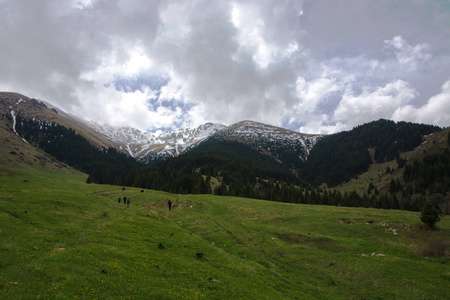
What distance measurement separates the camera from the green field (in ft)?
42.3

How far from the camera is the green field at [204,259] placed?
12906 millimetres

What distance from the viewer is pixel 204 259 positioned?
21.7m

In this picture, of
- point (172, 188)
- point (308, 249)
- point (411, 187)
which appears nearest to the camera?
point (308, 249)

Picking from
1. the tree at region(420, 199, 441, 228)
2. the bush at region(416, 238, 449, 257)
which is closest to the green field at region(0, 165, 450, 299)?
the bush at region(416, 238, 449, 257)

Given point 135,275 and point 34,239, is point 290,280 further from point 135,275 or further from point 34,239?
point 34,239

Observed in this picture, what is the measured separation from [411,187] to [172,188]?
6383 inches

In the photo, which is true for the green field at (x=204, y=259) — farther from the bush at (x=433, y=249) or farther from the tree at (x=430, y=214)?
the tree at (x=430, y=214)

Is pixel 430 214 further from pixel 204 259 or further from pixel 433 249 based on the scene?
pixel 204 259

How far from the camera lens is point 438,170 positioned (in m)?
144

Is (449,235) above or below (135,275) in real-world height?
above

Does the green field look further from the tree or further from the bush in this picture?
the tree

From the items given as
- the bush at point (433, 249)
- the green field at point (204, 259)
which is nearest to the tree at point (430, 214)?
the green field at point (204, 259)

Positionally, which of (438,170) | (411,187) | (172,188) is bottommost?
(172,188)

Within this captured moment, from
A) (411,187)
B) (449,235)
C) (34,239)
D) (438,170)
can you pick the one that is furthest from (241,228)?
(438,170)
